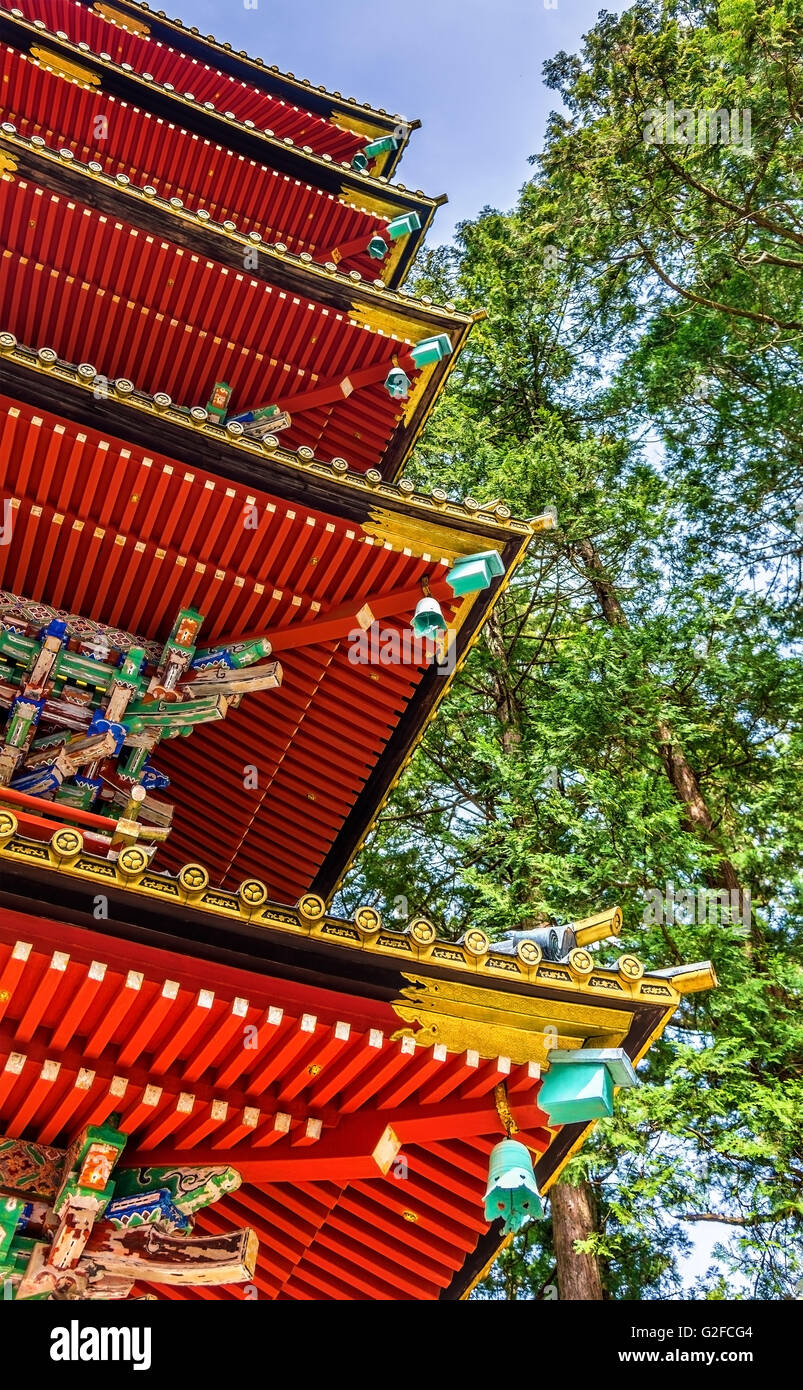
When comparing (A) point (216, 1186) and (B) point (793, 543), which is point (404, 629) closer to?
(A) point (216, 1186)

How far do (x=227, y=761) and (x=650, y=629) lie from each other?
5.99m

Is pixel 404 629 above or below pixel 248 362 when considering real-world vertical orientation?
below

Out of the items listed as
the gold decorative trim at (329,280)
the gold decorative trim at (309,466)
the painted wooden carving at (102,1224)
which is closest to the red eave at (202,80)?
the gold decorative trim at (329,280)

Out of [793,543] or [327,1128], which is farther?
[793,543]

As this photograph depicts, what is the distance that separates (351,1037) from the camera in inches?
184

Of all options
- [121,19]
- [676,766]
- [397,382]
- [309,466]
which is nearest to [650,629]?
[676,766]

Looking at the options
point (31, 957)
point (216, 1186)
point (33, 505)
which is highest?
point (33, 505)

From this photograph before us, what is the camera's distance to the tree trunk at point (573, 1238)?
842 centimetres

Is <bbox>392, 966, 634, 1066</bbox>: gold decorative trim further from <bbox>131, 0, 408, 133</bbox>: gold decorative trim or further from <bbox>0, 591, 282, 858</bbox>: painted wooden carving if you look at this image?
Answer: <bbox>131, 0, 408, 133</bbox>: gold decorative trim

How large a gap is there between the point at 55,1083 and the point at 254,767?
3146mm

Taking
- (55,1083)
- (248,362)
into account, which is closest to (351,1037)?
(55,1083)

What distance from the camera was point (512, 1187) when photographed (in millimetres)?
4512

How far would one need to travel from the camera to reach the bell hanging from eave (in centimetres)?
453

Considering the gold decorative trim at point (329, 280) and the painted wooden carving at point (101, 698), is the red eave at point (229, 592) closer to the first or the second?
the painted wooden carving at point (101, 698)
